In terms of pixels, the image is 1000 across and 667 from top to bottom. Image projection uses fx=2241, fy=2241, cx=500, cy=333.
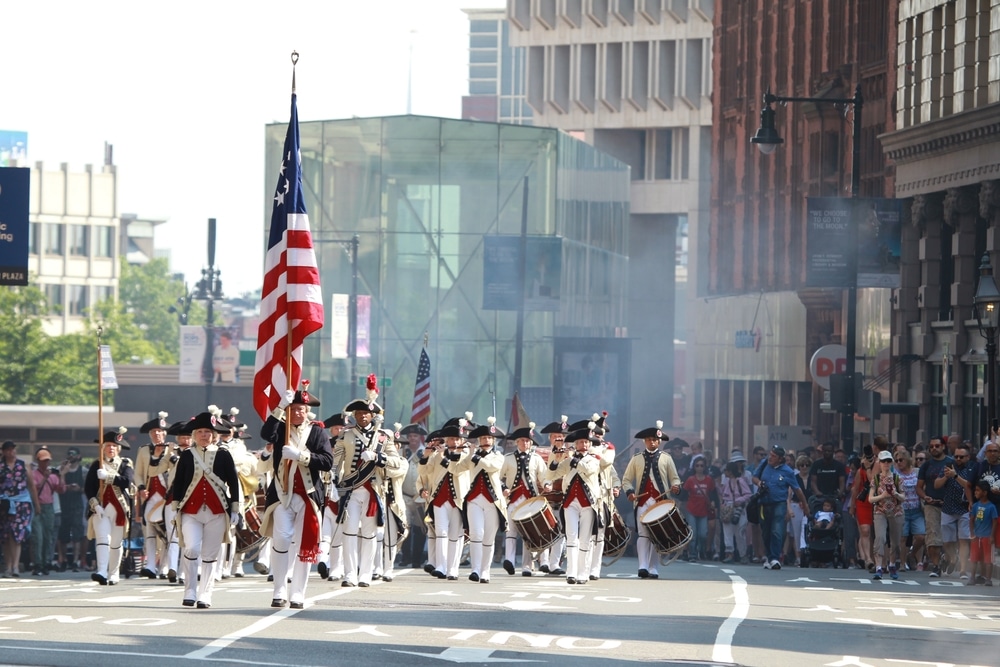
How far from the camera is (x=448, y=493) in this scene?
26516 mm

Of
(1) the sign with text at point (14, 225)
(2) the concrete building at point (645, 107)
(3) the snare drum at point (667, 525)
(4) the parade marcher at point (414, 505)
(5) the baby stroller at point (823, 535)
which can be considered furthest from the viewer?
(2) the concrete building at point (645, 107)

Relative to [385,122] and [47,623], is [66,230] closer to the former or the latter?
[385,122]

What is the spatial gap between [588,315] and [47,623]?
53.9 meters

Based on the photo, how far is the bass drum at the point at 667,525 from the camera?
27609 mm

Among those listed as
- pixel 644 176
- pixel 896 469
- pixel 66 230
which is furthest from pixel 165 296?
pixel 896 469

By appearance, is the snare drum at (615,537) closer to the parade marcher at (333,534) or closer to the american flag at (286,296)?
the parade marcher at (333,534)

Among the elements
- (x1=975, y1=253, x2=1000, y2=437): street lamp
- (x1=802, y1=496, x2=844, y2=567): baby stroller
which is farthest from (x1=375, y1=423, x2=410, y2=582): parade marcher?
(x1=975, y1=253, x2=1000, y2=437): street lamp

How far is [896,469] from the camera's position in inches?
1170

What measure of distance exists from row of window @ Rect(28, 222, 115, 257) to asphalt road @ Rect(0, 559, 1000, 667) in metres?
113

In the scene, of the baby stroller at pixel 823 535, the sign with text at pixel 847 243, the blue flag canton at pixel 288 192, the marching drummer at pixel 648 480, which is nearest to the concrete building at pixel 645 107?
the sign with text at pixel 847 243

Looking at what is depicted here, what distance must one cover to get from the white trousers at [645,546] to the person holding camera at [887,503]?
10.1 ft

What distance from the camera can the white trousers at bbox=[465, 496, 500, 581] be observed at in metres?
26.3

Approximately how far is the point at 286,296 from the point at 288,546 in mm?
2685

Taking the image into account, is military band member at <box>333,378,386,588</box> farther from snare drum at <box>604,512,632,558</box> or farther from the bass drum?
snare drum at <box>604,512,632,558</box>
